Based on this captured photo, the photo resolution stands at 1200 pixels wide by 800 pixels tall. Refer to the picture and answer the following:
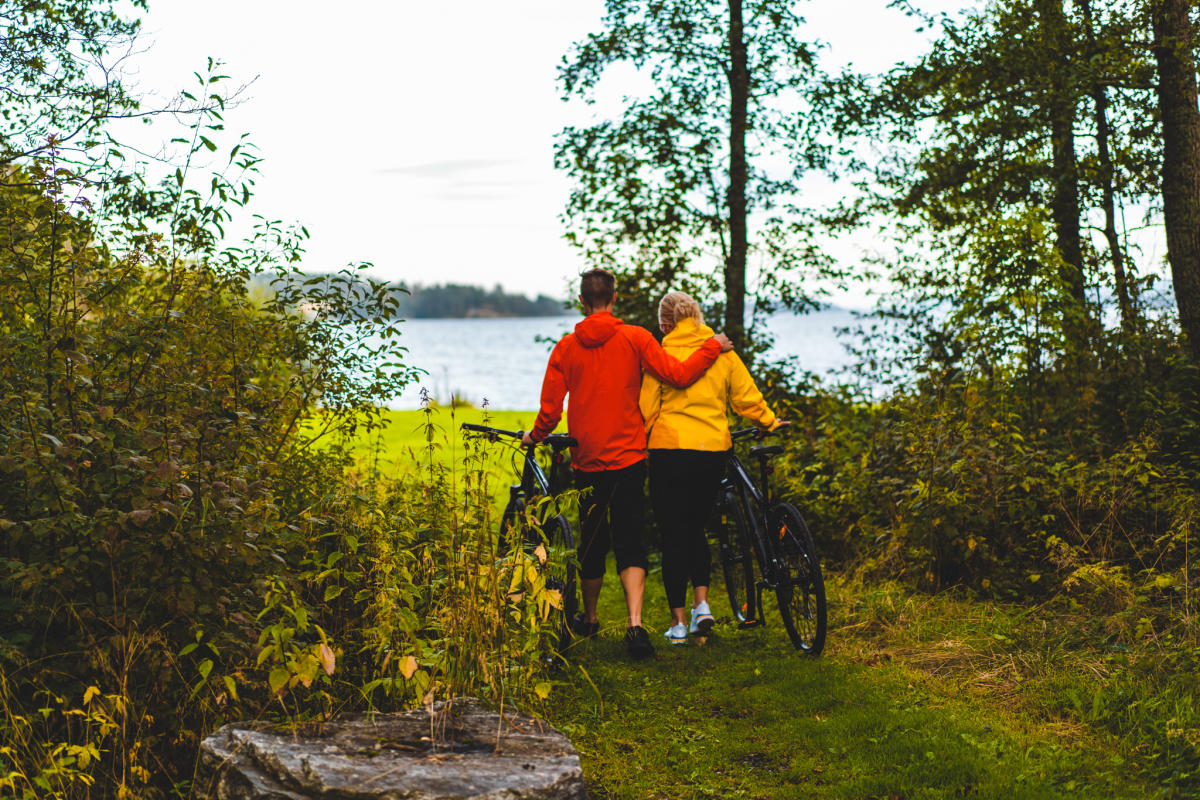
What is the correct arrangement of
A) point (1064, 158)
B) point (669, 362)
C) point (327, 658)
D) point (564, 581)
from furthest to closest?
1. point (1064, 158)
2. point (669, 362)
3. point (564, 581)
4. point (327, 658)

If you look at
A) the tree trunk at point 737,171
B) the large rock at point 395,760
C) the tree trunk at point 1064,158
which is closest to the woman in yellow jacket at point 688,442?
the large rock at point 395,760

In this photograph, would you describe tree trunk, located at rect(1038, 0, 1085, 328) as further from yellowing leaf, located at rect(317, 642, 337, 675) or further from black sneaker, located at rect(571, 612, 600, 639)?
yellowing leaf, located at rect(317, 642, 337, 675)

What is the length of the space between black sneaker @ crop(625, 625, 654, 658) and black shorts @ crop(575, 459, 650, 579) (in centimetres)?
37

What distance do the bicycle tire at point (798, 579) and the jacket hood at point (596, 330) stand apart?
4.71 feet

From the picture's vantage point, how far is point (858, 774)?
4.37 meters

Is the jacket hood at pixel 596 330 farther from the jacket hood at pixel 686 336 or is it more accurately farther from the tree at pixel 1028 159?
the tree at pixel 1028 159

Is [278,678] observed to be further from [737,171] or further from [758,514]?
[737,171]

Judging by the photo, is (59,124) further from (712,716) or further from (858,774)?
(858,774)

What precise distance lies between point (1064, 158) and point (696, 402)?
5.89m

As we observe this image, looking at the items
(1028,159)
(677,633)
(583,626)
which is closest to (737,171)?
(1028,159)

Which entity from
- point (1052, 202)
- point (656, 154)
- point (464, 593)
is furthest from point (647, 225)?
point (464, 593)

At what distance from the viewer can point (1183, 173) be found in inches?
313

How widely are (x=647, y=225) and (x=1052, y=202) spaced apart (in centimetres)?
419

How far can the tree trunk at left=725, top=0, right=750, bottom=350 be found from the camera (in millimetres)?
11133
